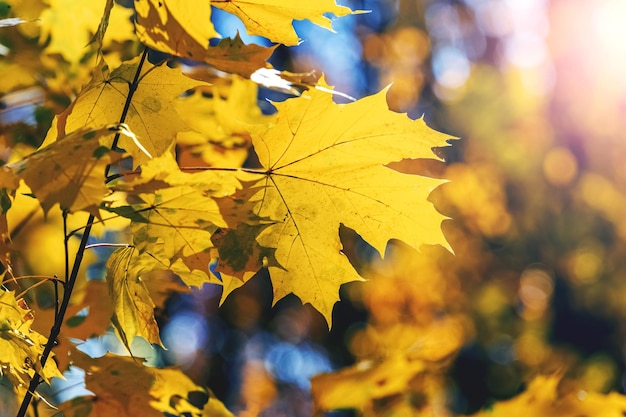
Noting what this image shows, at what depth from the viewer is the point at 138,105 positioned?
Result: 2.74ft

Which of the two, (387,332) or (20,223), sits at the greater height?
(20,223)

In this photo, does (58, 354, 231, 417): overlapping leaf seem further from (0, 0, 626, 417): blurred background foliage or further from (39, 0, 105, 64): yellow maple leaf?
(0, 0, 626, 417): blurred background foliage

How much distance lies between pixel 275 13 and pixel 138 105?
220mm

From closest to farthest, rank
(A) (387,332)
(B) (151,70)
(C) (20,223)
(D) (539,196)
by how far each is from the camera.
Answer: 1. (B) (151,70)
2. (C) (20,223)
3. (A) (387,332)
4. (D) (539,196)

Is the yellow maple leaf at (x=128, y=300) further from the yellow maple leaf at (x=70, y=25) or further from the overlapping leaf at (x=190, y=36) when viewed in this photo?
the yellow maple leaf at (x=70, y=25)

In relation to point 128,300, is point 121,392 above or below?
below

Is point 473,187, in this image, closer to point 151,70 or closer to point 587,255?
point 587,255

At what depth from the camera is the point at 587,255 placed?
349 inches

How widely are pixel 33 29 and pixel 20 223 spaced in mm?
511

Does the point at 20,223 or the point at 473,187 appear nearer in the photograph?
the point at 20,223

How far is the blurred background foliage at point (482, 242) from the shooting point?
718cm

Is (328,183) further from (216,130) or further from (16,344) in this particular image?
(216,130)

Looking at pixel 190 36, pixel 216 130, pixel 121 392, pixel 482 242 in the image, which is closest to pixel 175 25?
pixel 190 36

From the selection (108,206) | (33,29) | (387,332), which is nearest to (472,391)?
(387,332)
